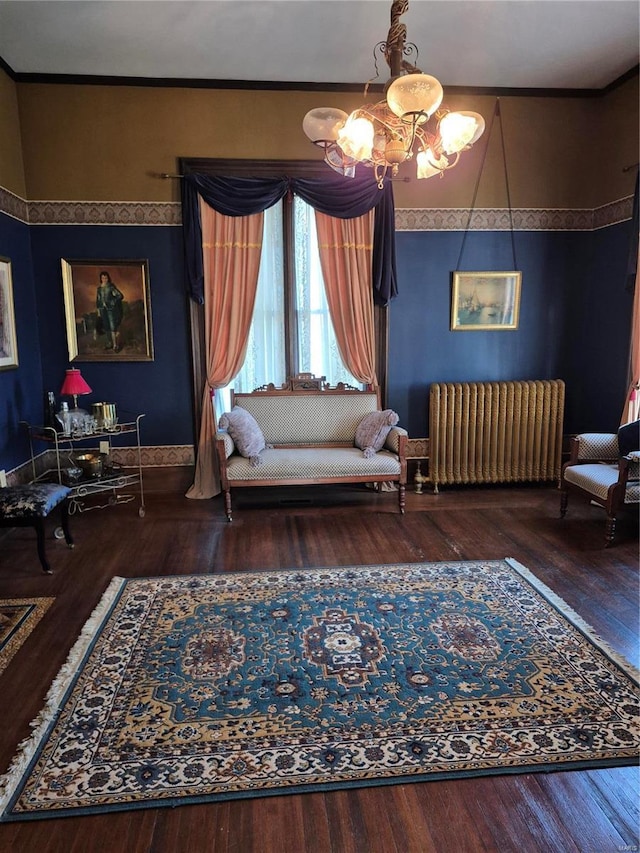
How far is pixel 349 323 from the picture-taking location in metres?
5.36

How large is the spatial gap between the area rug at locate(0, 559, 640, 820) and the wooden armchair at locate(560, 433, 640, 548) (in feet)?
3.70

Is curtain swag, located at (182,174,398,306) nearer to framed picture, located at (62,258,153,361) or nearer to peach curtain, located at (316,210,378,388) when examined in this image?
peach curtain, located at (316,210,378,388)

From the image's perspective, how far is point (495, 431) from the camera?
213 inches

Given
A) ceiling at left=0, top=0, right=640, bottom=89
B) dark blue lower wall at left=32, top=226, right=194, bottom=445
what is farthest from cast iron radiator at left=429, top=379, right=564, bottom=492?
ceiling at left=0, top=0, right=640, bottom=89

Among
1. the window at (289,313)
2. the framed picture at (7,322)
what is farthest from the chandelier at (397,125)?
the framed picture at (7,322)

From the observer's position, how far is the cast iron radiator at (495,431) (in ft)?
17.6

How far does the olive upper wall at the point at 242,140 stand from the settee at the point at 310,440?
204 cm

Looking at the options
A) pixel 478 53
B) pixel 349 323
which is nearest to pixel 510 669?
pixel 349 323

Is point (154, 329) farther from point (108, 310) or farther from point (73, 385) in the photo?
point (73, 385)

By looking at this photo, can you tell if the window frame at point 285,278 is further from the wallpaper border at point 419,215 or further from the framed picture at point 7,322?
the framed picture at point 7,322

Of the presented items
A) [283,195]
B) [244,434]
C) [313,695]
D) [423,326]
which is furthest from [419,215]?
[313,695]

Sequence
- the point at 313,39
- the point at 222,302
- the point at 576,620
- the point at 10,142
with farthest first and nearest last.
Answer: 1. the point at 222,302
2. the point at 10,142
3. the point at 313,39
4. the point at 576,620

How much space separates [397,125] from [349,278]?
262 cm

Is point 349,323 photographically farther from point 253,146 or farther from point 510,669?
point 510,669
